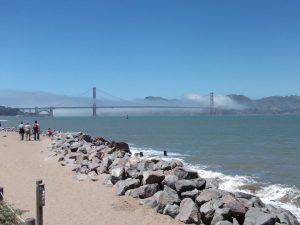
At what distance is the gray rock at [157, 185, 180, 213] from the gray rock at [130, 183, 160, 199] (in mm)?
481

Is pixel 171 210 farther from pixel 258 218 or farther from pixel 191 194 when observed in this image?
pixel 258 218

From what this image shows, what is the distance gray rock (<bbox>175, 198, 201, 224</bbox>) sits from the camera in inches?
378

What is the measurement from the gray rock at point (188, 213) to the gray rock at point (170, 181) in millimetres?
1209

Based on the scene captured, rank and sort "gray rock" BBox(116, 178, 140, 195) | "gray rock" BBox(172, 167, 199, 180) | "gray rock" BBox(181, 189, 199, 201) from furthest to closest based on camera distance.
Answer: "gray rock" BBox(172, 167, 199, 180) → "gray rock" BBox(116, 178, 140, 195) → "gray rock" BBox(181, 189, 199, 201)

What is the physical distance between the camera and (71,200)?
37.3ft

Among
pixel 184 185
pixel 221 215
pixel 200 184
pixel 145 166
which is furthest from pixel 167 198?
pixel 145 166

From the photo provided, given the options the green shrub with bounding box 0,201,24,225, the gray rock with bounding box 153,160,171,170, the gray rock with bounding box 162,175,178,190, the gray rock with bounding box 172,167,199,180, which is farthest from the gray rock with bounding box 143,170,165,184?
the green shrub with bounding box 0,201,24,225

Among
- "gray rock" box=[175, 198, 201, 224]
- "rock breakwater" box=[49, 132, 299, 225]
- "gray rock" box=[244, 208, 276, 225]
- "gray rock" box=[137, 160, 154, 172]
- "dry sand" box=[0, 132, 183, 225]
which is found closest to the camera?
"gray rock" box=[244, 208, 276, 225]

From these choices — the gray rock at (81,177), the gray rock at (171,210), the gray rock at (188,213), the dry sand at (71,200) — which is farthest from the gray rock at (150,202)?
the gray rock at (81,177)

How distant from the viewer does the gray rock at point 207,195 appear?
33.7 feet

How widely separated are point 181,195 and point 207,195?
0.75 metres

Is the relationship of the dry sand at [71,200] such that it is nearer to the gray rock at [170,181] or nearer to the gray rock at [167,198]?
the gray rock at [167,198]

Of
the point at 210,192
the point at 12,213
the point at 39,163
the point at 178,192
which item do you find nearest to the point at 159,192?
the point at 178,192

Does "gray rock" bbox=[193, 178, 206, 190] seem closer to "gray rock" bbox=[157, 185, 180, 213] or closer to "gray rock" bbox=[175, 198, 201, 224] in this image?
"gray rock" bbox=[157, 185, 180, 213]
